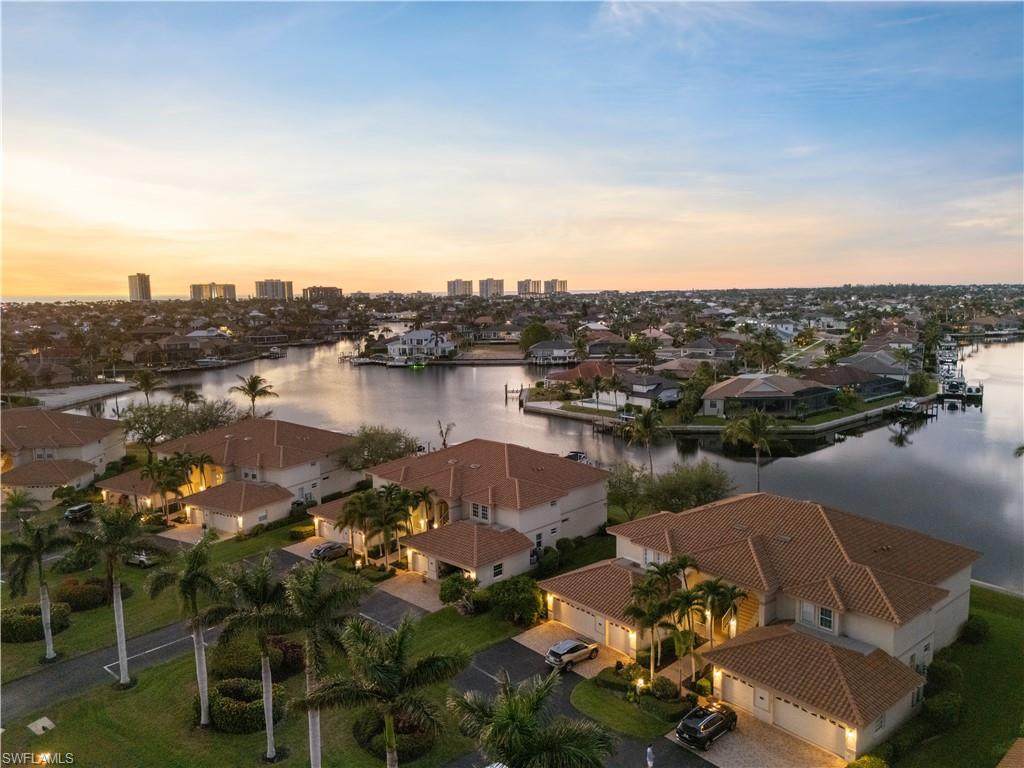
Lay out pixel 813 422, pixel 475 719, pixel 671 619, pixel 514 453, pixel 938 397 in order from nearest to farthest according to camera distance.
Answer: pixel 475 719
pixel 671 619
pixel 514 453
pixel 813 422
pixel 938 397

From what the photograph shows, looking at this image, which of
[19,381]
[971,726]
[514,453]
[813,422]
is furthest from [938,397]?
[19,381]

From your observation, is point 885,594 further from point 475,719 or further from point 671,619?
point 475,719

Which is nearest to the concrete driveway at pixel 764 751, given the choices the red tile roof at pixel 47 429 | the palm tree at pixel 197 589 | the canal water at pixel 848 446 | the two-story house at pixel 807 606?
the two-story house at pixel 807 606

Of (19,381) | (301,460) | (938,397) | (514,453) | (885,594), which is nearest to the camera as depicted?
(885,594)

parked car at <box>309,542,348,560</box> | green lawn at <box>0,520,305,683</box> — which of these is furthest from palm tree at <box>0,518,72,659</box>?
parked car at <box>309,542,348,560</box>

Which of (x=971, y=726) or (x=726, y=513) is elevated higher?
(x=726, y=513)

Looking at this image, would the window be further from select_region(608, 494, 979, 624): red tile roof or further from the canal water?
the canal water
